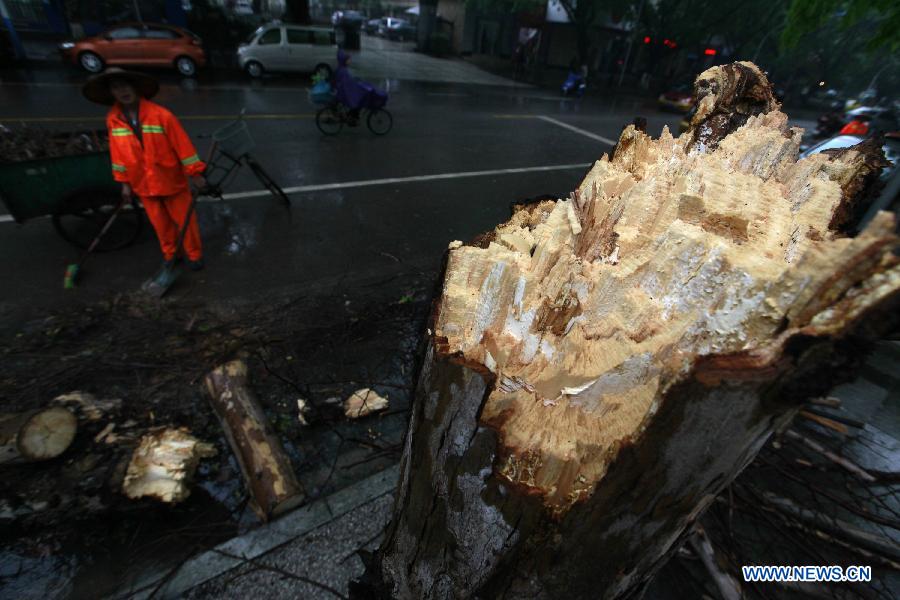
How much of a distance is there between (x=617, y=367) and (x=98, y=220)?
6021 millimetres

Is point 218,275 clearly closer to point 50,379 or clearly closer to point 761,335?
point 50,379

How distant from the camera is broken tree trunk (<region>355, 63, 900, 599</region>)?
0.73 metres

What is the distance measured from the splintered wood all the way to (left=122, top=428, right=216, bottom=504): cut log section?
2.40 m

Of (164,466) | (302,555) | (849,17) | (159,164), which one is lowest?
(302,555)

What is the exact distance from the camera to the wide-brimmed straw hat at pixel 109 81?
3.62 m

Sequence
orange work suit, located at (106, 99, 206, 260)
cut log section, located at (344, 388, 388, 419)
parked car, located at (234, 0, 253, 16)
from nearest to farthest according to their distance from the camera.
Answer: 1. cut log section, located at (344, 388, 388, 419)
2. orange work suit, located at (106, 99, 206, 260)
3. parked car, located at (234, 0, 253, 16)

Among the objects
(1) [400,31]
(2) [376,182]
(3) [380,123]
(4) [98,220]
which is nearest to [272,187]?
(2) [376,182]

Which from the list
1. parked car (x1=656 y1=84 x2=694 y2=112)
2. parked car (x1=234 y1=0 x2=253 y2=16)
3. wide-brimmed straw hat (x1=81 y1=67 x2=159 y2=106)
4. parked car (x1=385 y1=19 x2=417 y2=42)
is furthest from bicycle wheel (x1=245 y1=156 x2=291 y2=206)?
parked car (x1=385 y1=19 x2=417 y2=42)

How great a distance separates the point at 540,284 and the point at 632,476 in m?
0.49

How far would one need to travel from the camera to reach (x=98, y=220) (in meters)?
4.86

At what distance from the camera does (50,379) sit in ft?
10.3

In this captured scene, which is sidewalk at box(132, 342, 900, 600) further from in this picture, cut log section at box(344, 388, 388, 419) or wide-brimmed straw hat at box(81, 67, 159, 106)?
wide-brimmed straw hat at box(81, 67, 159, 106)

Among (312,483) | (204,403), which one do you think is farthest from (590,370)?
(204,403)

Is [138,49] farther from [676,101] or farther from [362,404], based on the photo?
[676,101]
